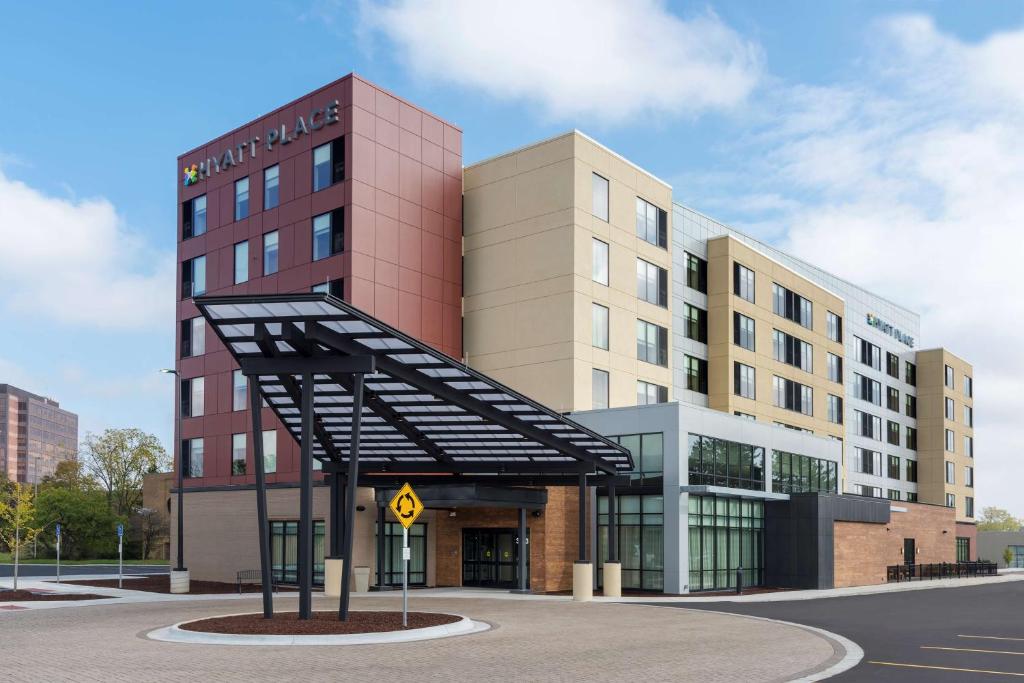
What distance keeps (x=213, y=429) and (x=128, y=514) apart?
45.1 metres

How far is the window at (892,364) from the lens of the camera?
8382cm

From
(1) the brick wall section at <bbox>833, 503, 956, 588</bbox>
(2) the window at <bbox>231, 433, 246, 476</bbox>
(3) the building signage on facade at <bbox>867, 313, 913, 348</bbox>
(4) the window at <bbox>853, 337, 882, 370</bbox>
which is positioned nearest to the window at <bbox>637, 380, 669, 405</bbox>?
(1) the brick wall section at <bbox>833, 503, 956, 588</bbox>

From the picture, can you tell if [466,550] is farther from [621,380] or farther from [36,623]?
[36,623]

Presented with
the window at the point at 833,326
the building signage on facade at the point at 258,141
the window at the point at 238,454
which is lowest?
the window at the point at 238,454

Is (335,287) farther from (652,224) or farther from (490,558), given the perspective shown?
(652,224)

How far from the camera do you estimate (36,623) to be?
26.6 meters

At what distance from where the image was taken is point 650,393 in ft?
162

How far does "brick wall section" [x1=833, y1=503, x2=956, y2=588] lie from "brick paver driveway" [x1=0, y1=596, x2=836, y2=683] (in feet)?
69.9

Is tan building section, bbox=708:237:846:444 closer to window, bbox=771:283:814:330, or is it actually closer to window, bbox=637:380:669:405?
window, bbox=771:283:814:330

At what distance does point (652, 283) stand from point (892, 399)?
42.1 m

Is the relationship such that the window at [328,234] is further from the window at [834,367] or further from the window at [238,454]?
the window at [834,367]

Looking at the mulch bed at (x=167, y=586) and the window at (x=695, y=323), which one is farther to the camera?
the window at (x=695, y=323)

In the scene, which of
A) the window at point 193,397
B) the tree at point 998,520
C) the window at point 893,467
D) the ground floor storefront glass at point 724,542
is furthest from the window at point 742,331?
the tree at point 998,520

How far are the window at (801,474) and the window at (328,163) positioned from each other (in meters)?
22.2
